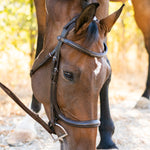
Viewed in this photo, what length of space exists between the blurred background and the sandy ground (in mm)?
199

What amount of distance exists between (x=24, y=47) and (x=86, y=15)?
520 cm

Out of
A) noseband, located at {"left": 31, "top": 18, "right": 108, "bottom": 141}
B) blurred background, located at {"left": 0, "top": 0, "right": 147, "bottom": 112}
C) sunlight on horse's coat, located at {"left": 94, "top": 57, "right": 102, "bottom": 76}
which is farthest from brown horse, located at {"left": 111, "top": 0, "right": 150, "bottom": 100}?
sunlight on horse's coat, located at {"left": 94, "top": 57, "right": 102, "bottom": 76}

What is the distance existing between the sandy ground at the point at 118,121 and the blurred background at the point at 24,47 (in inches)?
Answer: 7.8

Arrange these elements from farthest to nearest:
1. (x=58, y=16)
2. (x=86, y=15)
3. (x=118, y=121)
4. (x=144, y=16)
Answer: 1. (x=144, y=16)
2. (x=118, y=121)
3. (x=58, y=16)
4. (x=86, y=15)

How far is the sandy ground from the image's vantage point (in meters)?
2.69

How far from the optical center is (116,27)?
8.49 metres

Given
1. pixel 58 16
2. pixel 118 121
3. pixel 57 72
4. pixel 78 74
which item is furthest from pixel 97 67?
pixel 118 121

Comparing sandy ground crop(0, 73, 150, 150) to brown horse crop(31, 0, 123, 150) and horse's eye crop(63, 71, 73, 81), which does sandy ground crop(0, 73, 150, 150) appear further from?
horse's eye crop(63, 71, 73, 81)

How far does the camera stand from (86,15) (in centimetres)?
150

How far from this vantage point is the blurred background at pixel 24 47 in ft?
17.7

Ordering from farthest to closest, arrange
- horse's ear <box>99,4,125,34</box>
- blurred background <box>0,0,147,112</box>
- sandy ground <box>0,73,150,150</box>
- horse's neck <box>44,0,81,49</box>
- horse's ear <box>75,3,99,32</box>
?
blurred background <box>0,0,147,112</box>
sandy ground <box>0,73,150,150</box>
horse's neck <box>44,0,81,49</box>
horse's ear <box>99,4,125,34</box>
horse's ear <box>75,3,99,32</box>

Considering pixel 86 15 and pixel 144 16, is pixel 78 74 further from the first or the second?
pixel 144 16

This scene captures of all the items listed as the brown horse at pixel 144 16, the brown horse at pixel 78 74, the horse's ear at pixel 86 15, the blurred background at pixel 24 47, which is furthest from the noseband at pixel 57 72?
the blurred background at pixel 24 47

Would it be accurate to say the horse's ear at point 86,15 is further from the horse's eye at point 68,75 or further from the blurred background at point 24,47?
the blurred background at point 24,47
